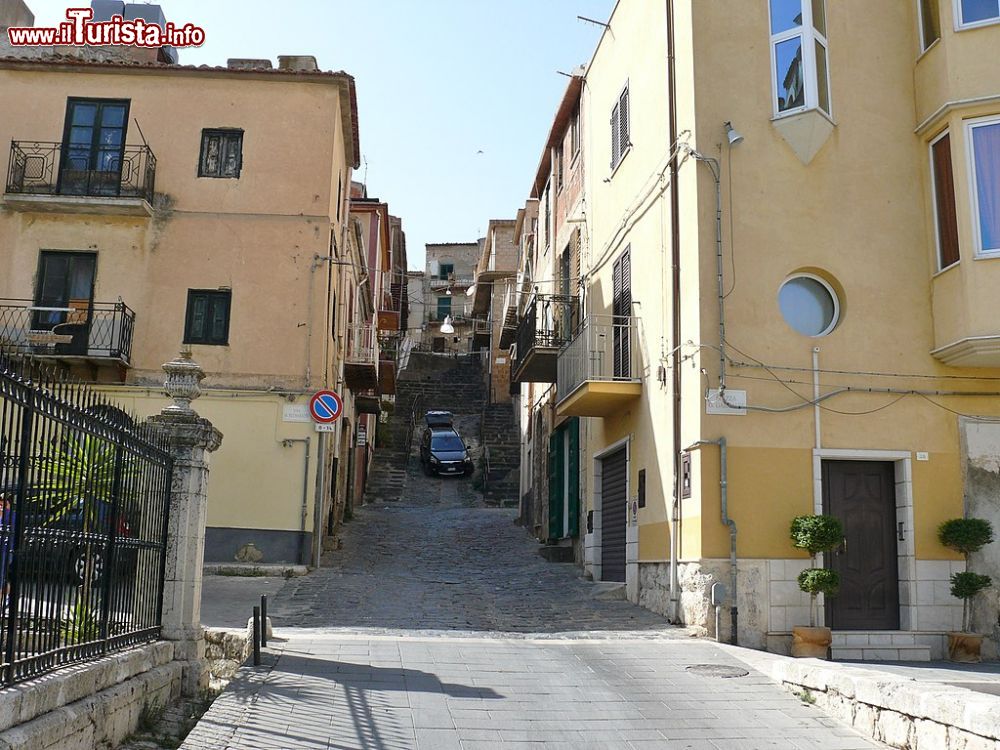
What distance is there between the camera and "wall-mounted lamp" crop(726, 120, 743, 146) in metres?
13.1

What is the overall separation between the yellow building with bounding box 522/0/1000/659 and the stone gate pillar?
595cm

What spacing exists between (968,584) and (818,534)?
2122 millimetres

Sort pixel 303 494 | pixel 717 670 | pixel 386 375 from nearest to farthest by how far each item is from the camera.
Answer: pixel 717 670 < pixel 303 494 < pixel 386 375

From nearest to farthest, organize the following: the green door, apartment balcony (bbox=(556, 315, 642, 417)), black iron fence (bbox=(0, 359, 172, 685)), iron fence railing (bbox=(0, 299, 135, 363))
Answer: black iron fence (bbox=(0, 359, 172, 685)) → apartment balcony (bbox=(556, 315, 642, 417)) → iron fence railing (bbox=(0, 299, 135, 363)) → the green door

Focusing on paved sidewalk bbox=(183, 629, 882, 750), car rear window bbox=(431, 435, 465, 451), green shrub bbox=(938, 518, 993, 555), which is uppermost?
car rear window bbox=(431, 435, 465, 451)

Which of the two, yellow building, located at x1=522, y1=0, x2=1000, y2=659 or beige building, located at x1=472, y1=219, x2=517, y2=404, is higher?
beige building, located at x1=472, y1=219, x2=517, y2=404

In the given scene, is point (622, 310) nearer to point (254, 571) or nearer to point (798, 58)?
point (798, 58)

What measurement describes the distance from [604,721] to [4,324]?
1518 cm

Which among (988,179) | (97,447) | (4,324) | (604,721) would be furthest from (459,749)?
(4,324)

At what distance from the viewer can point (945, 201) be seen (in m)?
13.3

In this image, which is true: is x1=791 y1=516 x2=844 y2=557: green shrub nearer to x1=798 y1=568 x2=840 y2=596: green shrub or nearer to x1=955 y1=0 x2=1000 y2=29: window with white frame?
x1=798 y1=568 x2=840 y2=596: green shrub

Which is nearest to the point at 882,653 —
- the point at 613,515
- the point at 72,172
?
the point at 613,515

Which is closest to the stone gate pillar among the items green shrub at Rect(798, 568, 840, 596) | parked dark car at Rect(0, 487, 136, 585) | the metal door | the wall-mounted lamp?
parked dark car at Rect(0, 487, 136, 585)

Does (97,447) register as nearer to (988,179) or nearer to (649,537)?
(649,537)
